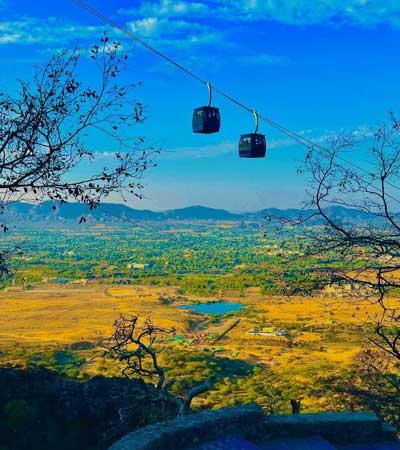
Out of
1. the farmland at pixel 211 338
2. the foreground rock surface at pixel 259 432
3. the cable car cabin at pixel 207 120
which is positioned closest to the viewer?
the foreground rock surface at pixel 259 432

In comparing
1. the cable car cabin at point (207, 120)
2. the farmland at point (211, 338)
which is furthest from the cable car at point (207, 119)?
Answer: the farmland at point (211, 338)

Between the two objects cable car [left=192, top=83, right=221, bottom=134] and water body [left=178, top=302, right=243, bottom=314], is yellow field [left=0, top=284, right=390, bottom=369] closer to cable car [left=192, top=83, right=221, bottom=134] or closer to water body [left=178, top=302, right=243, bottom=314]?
water body [left=178, top=302, right=243, bottom=314]

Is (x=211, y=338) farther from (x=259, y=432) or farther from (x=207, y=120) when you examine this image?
(x=259, y=432)

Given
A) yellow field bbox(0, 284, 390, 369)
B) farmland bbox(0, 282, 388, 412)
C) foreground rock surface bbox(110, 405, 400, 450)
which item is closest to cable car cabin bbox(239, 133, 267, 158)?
foreground rock surface bbox(110, 405, 400, 450)

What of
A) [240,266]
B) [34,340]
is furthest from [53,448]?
[240,266]

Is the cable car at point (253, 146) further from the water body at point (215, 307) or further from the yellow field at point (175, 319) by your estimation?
the water body at point (215, 307)

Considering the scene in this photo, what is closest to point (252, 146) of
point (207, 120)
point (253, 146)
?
point (253, 146)
